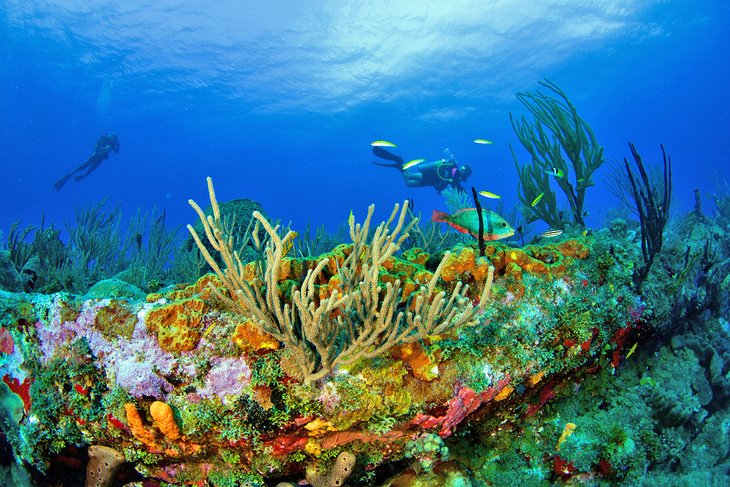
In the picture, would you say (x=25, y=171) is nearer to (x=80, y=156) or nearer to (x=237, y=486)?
(x=80, y=156)

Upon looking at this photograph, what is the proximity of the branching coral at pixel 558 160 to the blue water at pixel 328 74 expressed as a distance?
7.40 m

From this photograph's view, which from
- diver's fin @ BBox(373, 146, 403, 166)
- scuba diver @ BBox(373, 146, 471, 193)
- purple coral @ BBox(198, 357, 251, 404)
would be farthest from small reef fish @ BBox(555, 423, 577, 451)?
diver's fin @ BBox(373, 146, 403, 166)

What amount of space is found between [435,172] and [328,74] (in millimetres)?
26732

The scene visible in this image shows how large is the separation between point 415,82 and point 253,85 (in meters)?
17.5

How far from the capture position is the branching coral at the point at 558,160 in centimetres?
622

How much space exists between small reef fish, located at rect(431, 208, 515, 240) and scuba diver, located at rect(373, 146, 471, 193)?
1085 centimetres

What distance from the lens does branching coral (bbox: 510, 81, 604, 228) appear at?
6.22 meters

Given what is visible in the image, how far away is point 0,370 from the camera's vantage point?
8.31 ft

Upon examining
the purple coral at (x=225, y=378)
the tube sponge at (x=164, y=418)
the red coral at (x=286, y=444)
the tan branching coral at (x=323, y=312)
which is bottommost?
the red coral at (x=286, y=444)

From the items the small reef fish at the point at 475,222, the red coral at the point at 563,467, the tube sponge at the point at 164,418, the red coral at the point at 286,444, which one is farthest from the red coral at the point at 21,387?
the red coral at the point at 563,467

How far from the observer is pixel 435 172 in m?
15.2

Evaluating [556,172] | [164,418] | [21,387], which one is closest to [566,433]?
[164,418]

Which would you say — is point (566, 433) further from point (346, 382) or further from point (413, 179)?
point (413, 179)

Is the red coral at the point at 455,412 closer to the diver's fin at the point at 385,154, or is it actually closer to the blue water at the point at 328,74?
the blue water at the point at 328,74
